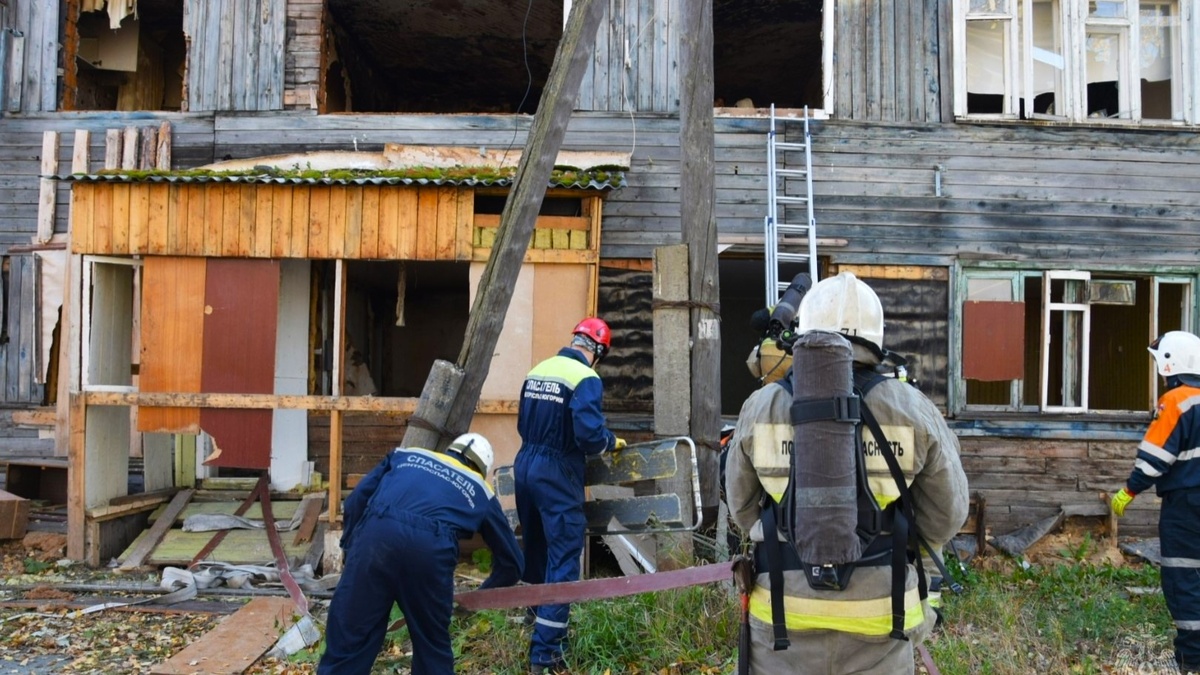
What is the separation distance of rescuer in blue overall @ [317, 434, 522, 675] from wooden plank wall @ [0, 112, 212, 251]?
648cm

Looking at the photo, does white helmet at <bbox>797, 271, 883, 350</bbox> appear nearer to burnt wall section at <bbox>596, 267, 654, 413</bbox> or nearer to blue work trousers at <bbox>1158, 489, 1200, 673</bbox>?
blue work trousers at <bbox>1158, 489, 1200, 673</bbox>

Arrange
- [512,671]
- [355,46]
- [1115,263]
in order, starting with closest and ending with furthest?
[512,671] → [1115,263] → [355,46]

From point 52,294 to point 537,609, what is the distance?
6.98 m

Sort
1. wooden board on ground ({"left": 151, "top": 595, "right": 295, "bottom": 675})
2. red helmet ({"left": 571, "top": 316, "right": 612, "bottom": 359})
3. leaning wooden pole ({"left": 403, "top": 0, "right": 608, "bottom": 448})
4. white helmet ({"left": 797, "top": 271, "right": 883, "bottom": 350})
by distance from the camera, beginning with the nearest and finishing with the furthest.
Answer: white helmet ({"left": 797, "top": 271, "right": 883, "bottom": 350}) < leaning wooden pole ({"left": 403, "top": 0, "right": 608, "bottom": 448}) < wooden board on ground ({"left": 151, "top": 595, "right": 295, "bottom": 675}) < red helmet ({"left": 571, "top": 316, "right": 612, "bottom": 359})

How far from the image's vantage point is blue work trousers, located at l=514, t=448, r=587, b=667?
196 inches

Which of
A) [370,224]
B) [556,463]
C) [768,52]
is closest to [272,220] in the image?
[370,224]

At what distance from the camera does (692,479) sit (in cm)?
575

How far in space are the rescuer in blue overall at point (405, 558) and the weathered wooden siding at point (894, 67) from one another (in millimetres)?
6745

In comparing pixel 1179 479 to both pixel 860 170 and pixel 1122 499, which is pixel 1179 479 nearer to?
pixel 1122 499

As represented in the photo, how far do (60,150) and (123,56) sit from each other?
5.79ft

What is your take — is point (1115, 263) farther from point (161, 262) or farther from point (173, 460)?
point (173, 460)

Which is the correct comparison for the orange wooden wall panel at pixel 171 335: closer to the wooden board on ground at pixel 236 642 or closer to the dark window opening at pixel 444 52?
the wooden board on ground at pixel 236 642

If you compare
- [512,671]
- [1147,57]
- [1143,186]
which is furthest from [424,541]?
[1147,57]

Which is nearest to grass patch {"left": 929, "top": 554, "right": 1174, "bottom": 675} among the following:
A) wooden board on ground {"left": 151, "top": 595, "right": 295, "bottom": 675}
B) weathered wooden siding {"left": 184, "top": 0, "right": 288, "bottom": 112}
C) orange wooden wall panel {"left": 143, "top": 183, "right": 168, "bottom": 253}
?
wooden board on ground {"left": 151, "top": 595, "right": 295, "bottom": 675}
